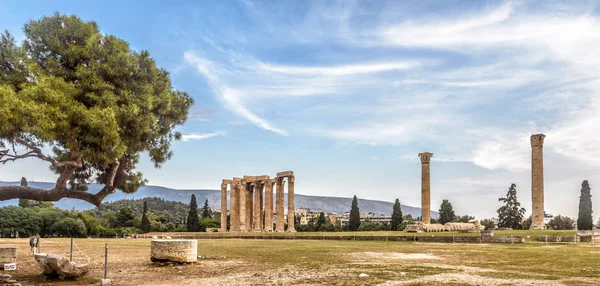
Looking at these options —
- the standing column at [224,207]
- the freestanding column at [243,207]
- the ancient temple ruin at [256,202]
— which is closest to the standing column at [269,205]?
the ancient temple ruin at [256,202]

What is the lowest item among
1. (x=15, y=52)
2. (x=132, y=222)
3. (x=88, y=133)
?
(x=132, y=222)

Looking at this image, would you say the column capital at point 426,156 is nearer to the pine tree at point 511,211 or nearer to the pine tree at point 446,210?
the pine tree at point 511,211

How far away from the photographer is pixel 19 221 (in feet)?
252

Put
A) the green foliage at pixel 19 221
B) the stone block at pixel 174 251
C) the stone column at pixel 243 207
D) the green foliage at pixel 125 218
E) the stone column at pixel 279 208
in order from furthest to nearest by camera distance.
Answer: the green foliage at pixel 125 218
the green foliage at pixel 19 221
the stone column at pixel 243 207
the stone column at pixel 279 208
the stone block at pixel 174 251

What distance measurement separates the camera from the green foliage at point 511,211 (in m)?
78.7

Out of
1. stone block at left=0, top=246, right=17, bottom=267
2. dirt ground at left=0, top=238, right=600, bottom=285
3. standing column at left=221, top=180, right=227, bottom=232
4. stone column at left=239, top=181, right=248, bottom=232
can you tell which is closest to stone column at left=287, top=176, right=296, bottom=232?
stone column at left=239, top=181, right=248, bottom=232

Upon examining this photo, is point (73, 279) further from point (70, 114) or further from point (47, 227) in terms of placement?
point (47, 227)

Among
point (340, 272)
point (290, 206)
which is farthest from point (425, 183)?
point (340, 272)

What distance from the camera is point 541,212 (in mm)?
50875

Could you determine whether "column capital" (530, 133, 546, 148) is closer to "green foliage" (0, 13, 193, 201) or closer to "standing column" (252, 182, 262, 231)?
"standing column" (252, 182, 262, 231)

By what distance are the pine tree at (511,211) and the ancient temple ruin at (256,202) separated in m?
34.6

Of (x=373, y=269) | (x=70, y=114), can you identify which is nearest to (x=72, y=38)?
(x=70, y=114)

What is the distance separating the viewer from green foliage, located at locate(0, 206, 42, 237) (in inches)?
2965

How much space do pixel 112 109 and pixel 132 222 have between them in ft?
292
